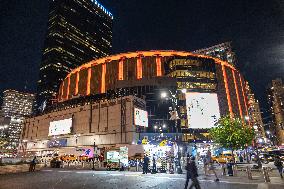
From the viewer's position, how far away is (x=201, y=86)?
233 feet

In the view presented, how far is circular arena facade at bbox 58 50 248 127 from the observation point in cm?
7144

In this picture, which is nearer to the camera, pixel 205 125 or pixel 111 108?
pixel 111 108

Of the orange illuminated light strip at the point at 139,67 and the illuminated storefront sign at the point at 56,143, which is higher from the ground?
the orange illuminated light strip at the point at 139,67

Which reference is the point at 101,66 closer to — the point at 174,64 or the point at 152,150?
the point at 174,64

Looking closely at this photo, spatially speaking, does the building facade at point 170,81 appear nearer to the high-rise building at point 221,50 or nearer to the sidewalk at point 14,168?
the sidewalk at point 14,168

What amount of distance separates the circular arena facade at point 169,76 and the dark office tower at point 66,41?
71844 millimetres

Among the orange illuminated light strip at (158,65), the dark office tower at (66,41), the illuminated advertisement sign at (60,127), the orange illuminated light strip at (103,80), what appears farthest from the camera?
the dark office tower at (66,41)

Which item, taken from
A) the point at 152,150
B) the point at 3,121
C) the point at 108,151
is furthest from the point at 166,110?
the point at 3,121

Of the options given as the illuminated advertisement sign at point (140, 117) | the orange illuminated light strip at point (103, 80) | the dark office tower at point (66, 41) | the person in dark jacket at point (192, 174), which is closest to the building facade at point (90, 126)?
the illuminated advertisement sign at point (140, 117)

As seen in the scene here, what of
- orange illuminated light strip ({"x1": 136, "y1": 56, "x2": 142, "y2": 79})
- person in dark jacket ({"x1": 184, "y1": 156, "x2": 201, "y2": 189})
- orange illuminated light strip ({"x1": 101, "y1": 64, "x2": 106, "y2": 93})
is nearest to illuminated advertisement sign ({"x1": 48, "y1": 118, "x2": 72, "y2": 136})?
orange illuminated light strip ({"x1": 101, "y1": 64, "x2": 106, "y2": 93})

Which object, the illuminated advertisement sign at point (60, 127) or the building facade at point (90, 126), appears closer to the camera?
the building facade at point (90, 126)

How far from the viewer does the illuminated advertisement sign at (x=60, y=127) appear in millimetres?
66250

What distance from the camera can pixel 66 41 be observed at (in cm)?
16000

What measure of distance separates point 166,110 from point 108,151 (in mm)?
41783
